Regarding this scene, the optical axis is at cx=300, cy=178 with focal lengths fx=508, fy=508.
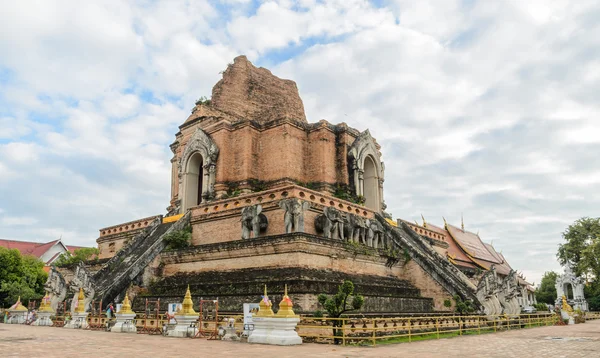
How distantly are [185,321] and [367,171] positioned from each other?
17.1 metres

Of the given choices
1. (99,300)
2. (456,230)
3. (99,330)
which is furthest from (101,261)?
(456,230)

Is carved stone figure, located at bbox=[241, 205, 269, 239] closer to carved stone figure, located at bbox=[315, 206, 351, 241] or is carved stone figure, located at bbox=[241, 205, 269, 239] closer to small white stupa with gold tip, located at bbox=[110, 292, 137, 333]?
carved stone figure, located at bbox=[315, 206, 351, 241]

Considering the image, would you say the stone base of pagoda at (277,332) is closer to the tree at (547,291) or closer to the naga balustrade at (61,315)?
the naga balustrade at (61,315)

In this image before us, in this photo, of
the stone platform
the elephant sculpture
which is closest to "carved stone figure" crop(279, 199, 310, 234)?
the elephant sculpture

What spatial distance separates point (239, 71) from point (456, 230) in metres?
21.1

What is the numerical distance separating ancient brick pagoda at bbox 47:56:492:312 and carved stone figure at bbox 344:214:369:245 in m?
0.06

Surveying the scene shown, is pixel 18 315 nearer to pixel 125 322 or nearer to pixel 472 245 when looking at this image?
pixel 125 322

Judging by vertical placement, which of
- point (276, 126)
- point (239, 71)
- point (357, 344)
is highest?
point (239, 71)

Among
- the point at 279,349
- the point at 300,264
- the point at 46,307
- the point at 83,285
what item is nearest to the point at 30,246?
the point at 46,307

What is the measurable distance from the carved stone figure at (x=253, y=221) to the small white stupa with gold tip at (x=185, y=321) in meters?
6.06

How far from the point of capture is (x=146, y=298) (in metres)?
18.8

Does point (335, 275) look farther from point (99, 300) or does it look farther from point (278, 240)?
point (99, 300)

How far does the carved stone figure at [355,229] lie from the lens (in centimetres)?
2091

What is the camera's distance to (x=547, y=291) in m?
63.2
